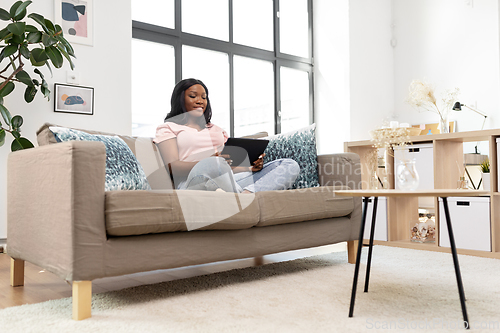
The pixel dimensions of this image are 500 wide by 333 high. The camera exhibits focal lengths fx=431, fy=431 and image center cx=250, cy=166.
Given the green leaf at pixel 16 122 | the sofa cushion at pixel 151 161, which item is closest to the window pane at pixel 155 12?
the green leaf at pixel 16 122

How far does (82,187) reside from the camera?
156 centimetres

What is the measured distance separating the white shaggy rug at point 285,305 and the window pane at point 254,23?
3195mm

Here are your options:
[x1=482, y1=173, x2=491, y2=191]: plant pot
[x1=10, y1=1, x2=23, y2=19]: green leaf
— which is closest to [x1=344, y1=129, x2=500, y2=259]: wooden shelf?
[x1=482, y1=173, x2=491, y2=191]: plant pot

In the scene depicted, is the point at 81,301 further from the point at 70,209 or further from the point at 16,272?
the point at 16,272

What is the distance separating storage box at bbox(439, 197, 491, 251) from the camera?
2.88m

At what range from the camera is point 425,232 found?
328cm

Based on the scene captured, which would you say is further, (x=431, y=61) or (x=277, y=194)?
(x=431, y=61)

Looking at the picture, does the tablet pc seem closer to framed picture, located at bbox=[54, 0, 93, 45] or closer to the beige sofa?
the beige sofa

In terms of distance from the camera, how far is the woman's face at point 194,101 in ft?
8.31

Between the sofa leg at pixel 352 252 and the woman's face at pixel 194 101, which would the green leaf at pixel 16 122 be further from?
the sofa leg at pixel 352 252

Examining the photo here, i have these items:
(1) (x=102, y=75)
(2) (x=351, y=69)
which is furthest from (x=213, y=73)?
(2) (x=351, y=69)

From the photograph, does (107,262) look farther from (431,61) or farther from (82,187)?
(431,61)

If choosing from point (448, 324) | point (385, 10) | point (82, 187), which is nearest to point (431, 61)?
point (385, 10)

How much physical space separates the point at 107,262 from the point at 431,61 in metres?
4.61
